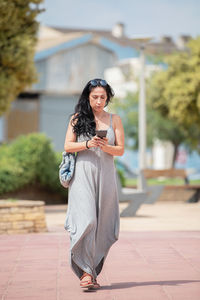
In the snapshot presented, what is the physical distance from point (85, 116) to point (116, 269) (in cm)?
196

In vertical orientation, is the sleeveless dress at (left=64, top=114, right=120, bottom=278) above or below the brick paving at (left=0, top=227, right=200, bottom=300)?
above

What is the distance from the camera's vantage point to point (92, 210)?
6.11 metres

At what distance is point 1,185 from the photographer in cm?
1941

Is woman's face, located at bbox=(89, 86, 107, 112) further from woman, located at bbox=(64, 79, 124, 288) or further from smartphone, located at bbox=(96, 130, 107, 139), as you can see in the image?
smartphone, located at bbox=(96, 130, 107, 139)

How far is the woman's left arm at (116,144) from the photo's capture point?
6086 mm

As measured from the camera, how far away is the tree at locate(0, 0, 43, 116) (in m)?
18.2

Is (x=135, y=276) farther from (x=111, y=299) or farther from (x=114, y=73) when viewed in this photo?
(x=114, y=73)

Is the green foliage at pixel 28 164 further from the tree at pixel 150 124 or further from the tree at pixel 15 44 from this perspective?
the tree at pixel 150 124

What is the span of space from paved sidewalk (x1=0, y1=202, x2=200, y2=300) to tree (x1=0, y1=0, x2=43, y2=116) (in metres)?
7.96

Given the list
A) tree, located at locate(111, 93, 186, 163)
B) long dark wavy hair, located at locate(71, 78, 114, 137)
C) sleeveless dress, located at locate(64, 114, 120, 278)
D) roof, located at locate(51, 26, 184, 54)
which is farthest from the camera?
roof, located at locate(51, 26, 184, 54)

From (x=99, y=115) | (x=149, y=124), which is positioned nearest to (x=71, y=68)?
(x=149, y=124)

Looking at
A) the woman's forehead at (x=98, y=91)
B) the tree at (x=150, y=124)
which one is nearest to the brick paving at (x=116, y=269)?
the woman's forehead at (x=98, y=91)

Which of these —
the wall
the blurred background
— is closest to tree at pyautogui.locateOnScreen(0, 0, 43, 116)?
the blurred background

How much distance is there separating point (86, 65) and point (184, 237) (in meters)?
33.2
